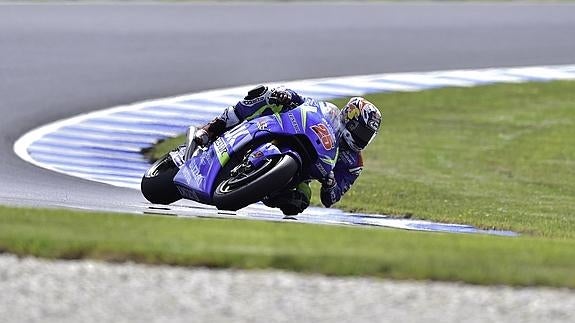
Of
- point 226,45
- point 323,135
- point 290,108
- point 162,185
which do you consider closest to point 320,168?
point 323,135

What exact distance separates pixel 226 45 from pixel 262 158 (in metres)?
13.3

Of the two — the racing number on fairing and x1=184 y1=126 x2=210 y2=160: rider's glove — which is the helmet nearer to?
the racing number on fairing

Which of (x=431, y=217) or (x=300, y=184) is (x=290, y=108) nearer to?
(x=300, y=184)

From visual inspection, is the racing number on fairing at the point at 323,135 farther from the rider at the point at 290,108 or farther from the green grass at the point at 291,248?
the green grass at the point at 291,248

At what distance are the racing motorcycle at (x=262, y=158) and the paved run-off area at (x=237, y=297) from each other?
3.09 metres

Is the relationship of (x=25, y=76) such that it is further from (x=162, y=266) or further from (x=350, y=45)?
Answer: (x=162, y=266)

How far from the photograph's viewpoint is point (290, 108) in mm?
11547

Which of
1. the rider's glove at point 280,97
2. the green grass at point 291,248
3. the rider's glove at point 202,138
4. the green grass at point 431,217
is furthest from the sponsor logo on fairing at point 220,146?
the green grass at point 291,248

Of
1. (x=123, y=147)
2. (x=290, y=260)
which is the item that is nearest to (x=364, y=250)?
(x=290, y=260)

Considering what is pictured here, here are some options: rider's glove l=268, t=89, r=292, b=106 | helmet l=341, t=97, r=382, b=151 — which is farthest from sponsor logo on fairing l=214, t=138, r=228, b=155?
helmet l=341, t=97, r=382, b=151

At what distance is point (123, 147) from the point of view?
52.3 ft

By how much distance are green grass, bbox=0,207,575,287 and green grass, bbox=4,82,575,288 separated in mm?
11

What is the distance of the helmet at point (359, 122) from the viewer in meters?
11.5

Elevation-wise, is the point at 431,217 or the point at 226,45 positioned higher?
the point at 431,217
